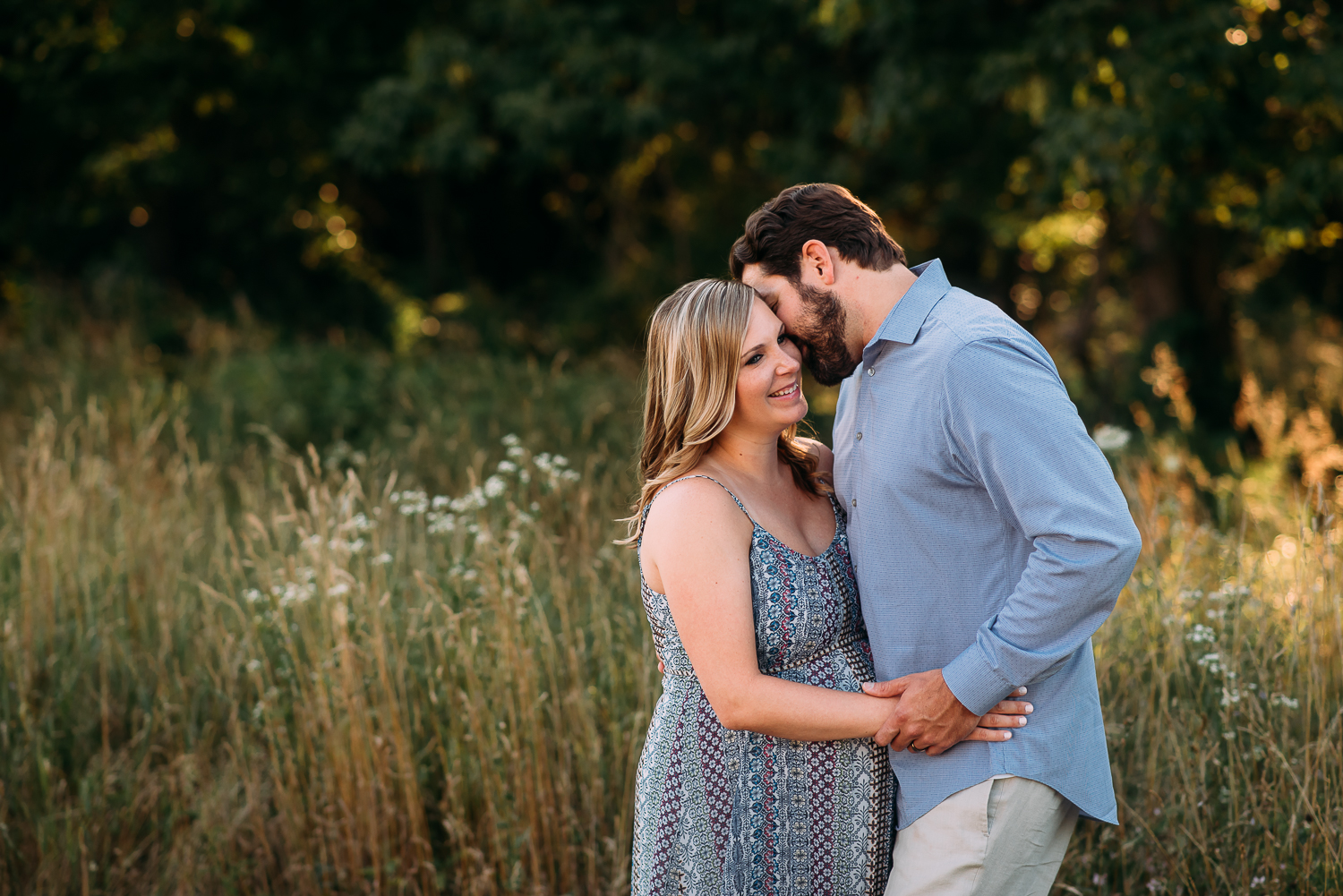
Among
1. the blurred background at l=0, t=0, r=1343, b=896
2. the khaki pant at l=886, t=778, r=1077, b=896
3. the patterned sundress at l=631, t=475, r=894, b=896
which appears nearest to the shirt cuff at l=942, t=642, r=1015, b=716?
the khaki pant at l=886, t=778, r=1077, b=896

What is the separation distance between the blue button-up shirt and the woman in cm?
12

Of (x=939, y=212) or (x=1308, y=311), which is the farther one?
(x=1308, y=311)

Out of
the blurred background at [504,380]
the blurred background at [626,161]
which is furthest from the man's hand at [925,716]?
the blurred background at [626,161]

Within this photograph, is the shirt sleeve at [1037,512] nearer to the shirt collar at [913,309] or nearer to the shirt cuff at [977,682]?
the shirt cuff at [977,682]

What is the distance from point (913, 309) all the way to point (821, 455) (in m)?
0.61

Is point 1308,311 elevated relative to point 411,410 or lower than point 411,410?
elevated

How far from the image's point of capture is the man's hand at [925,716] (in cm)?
210

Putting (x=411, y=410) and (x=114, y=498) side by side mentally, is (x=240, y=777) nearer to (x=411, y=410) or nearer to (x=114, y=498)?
(x=114, y=498)

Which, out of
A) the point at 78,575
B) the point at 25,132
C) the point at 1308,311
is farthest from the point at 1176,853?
the point at 1308,311

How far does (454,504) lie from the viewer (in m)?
3.72

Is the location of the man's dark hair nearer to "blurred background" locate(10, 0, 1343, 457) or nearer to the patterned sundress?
the patterned sundress

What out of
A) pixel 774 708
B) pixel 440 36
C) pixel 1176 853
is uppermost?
pixel 440 36

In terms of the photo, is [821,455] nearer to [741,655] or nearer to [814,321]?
[814,321]

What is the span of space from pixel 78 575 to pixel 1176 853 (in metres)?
4.17
